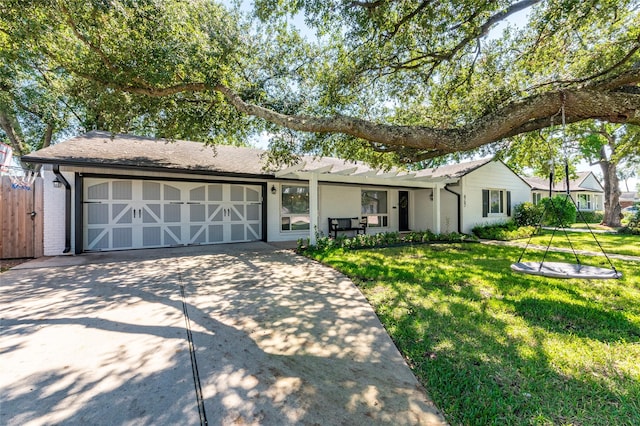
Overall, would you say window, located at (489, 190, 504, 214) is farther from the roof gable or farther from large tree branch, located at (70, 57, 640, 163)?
the roof gable

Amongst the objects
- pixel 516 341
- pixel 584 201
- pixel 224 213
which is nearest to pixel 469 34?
pixel 516 341

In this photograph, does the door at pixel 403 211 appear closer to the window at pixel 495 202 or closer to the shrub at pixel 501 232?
the shrub at pixel 501 232

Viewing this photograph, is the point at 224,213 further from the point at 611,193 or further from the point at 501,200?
the point at 611,193

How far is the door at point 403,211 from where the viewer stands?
14953mm

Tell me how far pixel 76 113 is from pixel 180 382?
20799mm

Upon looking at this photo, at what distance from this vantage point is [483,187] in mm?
14164

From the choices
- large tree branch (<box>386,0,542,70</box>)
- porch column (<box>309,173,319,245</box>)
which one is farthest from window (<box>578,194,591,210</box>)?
porch column (<box>309,173,319,245</box>)

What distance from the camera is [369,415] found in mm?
2062

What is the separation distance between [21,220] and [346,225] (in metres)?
10.4

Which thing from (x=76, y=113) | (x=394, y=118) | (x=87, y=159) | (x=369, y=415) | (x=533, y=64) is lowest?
(x=369, y=415)

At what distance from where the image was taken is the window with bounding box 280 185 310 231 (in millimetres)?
11273

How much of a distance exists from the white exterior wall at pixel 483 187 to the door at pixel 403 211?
2858 mm

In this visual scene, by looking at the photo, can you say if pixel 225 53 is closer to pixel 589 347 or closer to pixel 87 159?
pixel 87 159

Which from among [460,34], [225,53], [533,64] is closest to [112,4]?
[225,53]
